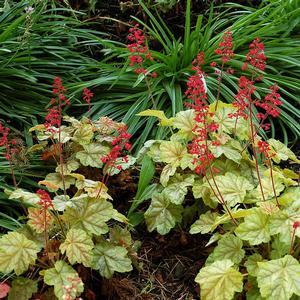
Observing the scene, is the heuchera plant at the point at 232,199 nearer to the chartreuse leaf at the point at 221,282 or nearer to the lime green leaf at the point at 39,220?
the chartreuse leaf at the point at 221,282

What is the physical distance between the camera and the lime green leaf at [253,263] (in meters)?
2.51

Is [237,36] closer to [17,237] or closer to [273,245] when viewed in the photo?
[273,245]

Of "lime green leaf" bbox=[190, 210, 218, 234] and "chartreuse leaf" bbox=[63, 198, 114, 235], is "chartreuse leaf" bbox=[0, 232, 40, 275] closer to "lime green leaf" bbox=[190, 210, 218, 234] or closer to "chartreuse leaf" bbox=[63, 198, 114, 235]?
"chartreuse leaf" bbox=[63, 198, 114, 235]

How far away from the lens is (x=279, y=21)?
4297 mm

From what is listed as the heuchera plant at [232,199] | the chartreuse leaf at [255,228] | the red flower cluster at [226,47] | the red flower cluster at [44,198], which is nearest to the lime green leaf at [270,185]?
the heuchera plant at [232,199]

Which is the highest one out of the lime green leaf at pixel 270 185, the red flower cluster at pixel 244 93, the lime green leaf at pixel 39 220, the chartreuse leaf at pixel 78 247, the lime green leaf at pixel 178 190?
the red flower cluster at pixel 244 93

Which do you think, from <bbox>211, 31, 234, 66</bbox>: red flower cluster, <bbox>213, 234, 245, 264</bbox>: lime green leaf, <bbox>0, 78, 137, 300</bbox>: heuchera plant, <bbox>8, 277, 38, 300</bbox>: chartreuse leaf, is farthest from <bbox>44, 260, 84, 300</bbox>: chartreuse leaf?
<bbox>211, 31, 234, 66</bbox>: red flower cluster

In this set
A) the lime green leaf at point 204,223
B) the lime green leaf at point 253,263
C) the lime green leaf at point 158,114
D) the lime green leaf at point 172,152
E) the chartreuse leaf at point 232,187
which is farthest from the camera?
the lime green leaf at point 158,114

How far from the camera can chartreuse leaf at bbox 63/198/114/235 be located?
2568 millimetres

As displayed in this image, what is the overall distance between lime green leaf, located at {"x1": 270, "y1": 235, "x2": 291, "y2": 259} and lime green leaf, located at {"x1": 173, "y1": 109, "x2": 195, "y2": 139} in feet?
2.37

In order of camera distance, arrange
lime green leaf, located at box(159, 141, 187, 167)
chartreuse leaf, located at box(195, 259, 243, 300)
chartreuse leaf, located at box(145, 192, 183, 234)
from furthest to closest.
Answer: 1. lime green leaf, located at box(159, 141, 187, 167)
2. chartreuse leaf, located at box(145, 192, 183, 234)
3. chartreuse leaf, located at box(195, 259, 243, 300)

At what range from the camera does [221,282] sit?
241 cm

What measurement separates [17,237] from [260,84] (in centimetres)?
207

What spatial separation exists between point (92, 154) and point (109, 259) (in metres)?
0.70
